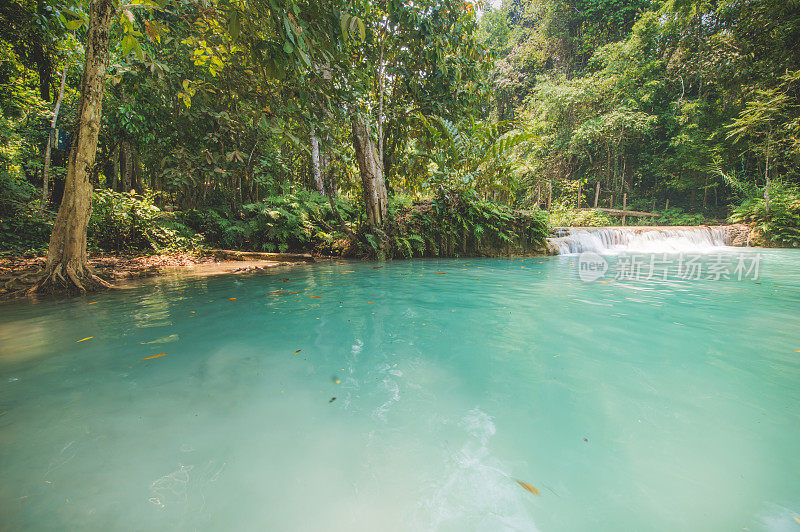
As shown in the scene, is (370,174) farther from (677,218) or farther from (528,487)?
(677,218)

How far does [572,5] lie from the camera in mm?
26641

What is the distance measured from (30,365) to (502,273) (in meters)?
6.26

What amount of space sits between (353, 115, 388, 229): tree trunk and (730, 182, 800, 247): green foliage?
19419 mm

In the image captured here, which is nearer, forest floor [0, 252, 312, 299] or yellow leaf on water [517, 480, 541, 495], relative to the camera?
yellow leaf on water [517, 480, 541, 495]

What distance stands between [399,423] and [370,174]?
763 centimetres

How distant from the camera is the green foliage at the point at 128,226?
703cm

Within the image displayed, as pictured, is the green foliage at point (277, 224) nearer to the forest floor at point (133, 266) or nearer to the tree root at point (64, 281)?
the forest floor at point (133, 266)

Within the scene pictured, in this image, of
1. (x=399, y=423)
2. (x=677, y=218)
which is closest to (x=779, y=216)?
(x=677, y=218)

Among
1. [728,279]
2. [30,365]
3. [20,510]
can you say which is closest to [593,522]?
[20,510]

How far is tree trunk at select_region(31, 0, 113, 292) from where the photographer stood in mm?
4020

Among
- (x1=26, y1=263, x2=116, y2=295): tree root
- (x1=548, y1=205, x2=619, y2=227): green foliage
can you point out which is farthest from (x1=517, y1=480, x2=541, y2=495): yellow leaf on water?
(x1=548, y1=205, x2=619, y2=227): green foliage

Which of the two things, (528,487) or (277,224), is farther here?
(277,224)

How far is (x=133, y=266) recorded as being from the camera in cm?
609

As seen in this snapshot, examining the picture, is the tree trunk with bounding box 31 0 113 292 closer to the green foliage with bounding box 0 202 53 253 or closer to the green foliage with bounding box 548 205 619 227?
the green foliage with bounding box 0 202 53 253
